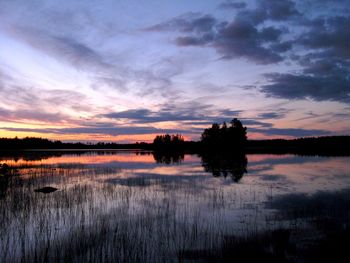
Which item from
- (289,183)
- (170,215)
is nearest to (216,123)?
(289,183)

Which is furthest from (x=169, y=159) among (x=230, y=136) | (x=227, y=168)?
(x=230, y=136)

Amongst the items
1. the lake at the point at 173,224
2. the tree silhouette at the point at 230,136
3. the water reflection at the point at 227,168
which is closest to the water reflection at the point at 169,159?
the water reflection at the point at 227,168

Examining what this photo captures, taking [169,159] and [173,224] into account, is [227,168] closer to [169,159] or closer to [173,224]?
[169,159]

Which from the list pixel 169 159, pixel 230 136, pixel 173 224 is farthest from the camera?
pixel 230 136

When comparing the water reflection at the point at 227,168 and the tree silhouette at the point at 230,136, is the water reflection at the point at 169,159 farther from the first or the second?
the tree silhouette at the point at 230,136

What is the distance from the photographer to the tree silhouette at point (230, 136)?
14188cm

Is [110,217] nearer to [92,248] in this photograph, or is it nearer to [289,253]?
[92,248]

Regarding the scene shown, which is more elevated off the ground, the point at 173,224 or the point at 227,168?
the point at 227,168

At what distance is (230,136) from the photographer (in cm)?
14238

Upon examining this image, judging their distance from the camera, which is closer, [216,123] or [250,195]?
[250,195]

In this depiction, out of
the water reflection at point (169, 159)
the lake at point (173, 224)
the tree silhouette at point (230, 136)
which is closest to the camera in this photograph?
the lake at point (173, 224)

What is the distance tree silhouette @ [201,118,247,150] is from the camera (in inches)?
5586

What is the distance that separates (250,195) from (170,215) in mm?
7817

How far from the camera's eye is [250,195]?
20.9 metres
